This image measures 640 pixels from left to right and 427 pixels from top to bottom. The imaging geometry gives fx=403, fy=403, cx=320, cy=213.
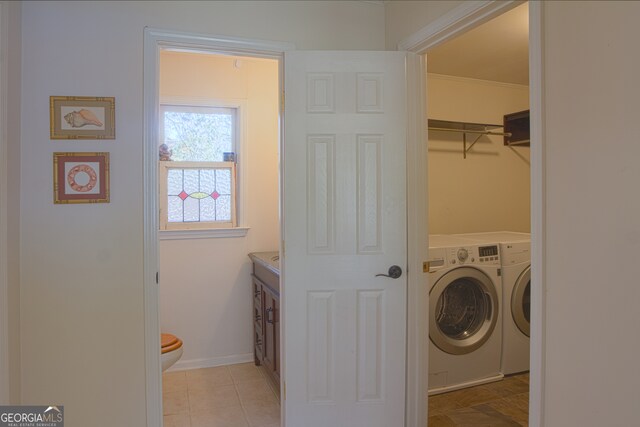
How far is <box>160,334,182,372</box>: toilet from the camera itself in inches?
94.0

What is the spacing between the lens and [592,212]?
3.94ft

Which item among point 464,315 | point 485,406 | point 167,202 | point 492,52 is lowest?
point 485,406

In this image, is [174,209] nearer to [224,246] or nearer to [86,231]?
[224,246]

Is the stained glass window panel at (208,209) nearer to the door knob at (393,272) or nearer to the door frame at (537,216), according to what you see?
the door knob at (393,272)

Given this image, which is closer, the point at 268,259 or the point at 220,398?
the point at 220,398

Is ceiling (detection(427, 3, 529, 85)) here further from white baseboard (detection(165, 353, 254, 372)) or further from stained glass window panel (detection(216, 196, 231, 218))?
white baseboard (detection(165, 353, 254, 372))

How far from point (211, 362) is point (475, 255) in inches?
87.9

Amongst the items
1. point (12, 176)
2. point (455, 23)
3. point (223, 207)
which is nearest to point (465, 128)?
point (455, 23)

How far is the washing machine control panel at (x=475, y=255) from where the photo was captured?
9.02 feet

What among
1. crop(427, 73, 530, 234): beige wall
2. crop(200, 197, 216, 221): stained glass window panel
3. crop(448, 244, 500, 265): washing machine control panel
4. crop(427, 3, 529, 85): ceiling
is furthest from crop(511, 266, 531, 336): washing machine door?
crop(200, 197, 216, 221): stained glass window panel

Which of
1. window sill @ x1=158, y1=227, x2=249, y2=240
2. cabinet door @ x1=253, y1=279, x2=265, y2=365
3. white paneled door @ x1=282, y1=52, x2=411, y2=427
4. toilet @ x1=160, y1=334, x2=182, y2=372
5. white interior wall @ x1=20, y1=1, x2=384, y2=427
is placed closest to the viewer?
white interior wall @ x1=20, y1=1, x2=384, y2=427

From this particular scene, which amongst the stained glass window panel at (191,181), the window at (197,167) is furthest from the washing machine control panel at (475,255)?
the stained glass window panel at (191,181)

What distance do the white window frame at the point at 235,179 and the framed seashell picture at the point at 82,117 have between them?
1.32m

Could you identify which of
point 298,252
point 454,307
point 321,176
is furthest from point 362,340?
point 454,307
